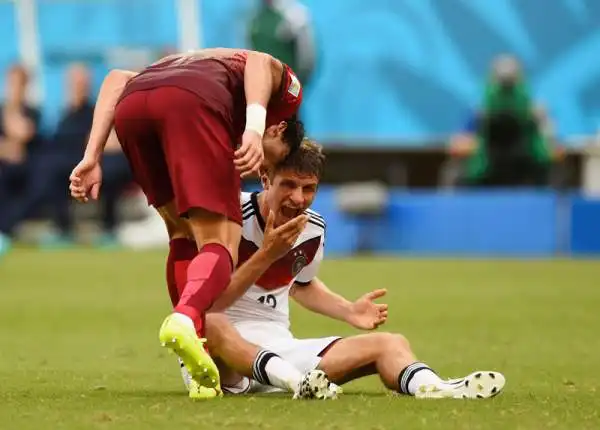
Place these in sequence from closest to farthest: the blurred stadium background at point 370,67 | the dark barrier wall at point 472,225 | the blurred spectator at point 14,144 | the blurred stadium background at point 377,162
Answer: the blurred stadium background at point 377,162, the dark barrier wall at point 472,225, the blurred spectator at point 14,144, the blurred stadium background at point 370,67

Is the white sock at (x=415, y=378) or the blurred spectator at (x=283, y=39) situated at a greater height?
the white sock at (x=415, y=378)

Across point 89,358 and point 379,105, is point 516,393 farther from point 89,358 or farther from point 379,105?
point 379,105

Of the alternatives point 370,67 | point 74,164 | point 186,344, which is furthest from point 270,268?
point 370,67

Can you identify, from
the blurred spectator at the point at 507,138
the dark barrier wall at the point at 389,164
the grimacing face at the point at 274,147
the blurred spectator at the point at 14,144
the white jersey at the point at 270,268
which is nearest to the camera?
the grimacing face at the point at 274,147

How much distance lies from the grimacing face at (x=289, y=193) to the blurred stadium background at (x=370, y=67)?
1354 centimetres

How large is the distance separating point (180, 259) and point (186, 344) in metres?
0.92

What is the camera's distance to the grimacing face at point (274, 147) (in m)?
6.31

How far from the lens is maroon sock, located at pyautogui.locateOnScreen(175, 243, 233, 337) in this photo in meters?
5.70

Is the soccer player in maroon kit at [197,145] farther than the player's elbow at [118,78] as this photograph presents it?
No

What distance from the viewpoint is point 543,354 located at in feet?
28.5

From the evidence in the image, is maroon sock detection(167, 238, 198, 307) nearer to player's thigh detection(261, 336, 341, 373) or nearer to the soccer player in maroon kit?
the soccer player in maroon kit

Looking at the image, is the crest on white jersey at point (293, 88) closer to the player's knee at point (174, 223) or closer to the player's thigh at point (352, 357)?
the player's knee at point (174, 223)

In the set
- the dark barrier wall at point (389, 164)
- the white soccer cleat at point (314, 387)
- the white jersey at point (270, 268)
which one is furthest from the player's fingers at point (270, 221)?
the dark barrier wall at point (389, 164)

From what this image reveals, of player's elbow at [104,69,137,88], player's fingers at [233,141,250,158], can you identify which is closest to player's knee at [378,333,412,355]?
player's fingers at [233,141,250,158]
